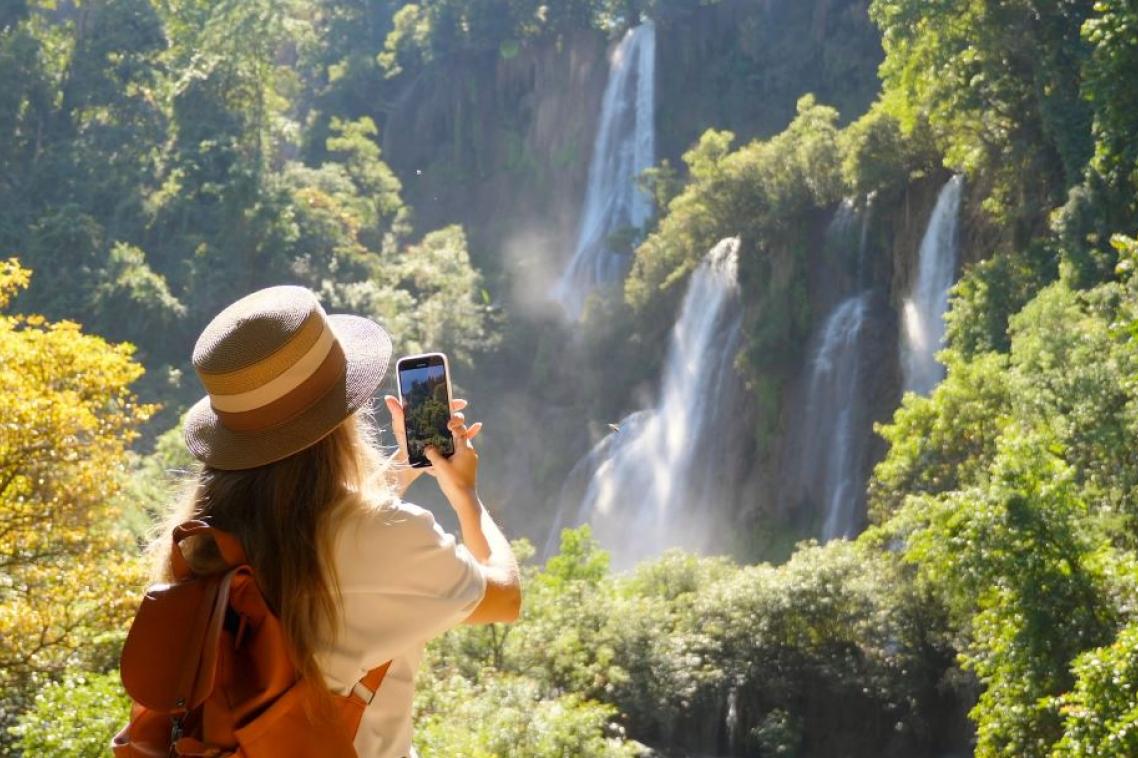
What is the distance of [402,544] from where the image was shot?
2.36m

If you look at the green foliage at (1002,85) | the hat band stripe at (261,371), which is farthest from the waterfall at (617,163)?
the hat band stripe at (261,371)

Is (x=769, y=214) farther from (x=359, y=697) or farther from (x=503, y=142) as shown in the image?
(x=359, y=697)

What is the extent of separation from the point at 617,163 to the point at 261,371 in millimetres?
41886

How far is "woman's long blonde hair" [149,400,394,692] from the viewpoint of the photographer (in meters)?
2.23

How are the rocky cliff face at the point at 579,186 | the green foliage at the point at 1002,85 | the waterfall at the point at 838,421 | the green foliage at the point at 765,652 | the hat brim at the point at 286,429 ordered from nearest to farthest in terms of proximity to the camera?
the hat brim at the point at 286,429 < the green foliage at the point at 765,652 < the green foliage at the point at 1002,85 < the waterfall at the point at 838,421 < the rocky cliff face at the point at 579,186

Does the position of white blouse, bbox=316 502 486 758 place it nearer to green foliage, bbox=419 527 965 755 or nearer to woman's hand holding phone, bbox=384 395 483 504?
woman's hand holding phone, bbox=384 395 483 504

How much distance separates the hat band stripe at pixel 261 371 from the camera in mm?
2355

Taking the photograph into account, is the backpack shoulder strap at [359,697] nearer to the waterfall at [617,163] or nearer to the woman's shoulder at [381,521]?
the woman's shoulder at [381,521]

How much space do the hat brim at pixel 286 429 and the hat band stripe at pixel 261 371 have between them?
3.1 inches

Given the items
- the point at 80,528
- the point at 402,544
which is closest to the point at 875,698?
the point at 80,528

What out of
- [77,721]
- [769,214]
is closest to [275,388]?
[77,721]

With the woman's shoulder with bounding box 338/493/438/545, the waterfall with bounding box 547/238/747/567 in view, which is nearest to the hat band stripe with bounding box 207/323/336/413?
the woman's shoulder with bounding box 338/493/438/545

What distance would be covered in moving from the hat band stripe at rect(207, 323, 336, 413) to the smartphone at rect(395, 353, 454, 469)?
1.63 feet

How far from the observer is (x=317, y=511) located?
2.32 m
